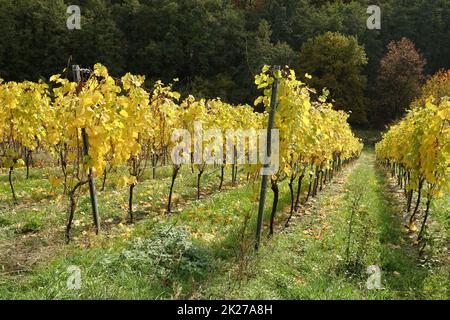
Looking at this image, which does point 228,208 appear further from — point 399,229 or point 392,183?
point 392,183

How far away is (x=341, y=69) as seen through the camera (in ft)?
151

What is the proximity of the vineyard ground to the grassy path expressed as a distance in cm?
2

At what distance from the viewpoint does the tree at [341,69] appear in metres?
45.0

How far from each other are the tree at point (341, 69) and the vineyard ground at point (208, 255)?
→ 36.6 meters

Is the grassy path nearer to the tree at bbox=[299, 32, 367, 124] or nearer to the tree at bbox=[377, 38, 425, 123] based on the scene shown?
the tree at bbox=[299, 32, 367, 124]

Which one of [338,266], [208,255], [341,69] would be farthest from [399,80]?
[208,255]

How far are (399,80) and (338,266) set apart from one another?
4414cm

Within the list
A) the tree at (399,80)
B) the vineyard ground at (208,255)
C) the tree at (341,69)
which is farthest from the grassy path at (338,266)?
the tree at (399,80)

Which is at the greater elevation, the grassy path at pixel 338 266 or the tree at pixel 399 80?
the tree at pixel 399 80

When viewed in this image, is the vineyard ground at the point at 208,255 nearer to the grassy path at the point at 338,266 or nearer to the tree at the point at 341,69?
the grassy path at the point at 338,266

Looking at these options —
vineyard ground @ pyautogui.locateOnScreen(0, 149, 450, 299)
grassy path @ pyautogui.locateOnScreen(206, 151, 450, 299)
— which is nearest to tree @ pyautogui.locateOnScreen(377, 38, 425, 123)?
vineyard ground @ pyautogui.locateOnScreen(0, 149, 450, 299)

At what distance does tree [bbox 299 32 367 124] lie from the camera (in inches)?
1773

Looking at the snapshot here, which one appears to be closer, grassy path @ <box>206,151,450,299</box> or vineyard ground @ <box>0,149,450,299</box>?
vineyard ground @ <box>0,149,450,299</box>

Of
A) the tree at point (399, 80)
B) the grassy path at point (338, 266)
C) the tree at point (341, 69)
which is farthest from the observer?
the tree at point (399, 80)
